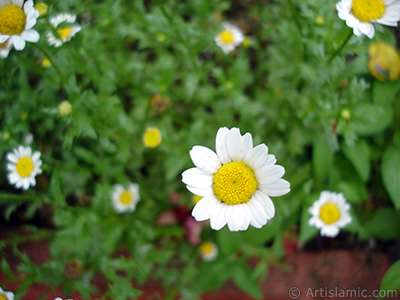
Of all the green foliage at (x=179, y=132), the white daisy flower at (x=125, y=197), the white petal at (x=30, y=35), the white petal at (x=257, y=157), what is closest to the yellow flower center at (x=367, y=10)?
the green foliage at (x=179, y=132)

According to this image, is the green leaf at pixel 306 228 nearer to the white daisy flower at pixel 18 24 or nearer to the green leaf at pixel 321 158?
the green leaf at pixel 321 158

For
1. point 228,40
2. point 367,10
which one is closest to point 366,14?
point 367,10

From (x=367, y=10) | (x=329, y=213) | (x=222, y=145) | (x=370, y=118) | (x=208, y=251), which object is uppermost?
(x=367, y=10)

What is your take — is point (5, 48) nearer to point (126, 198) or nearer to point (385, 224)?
point (126, 198)

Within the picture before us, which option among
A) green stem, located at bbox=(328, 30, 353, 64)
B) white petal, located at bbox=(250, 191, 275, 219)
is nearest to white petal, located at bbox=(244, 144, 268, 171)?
white petal, located at bbox=(250, 191, 275, 219)

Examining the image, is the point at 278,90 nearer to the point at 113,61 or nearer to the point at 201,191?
the point at 113,61

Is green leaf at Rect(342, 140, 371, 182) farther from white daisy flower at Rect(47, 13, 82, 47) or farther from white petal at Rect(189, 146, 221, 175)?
white daisy flower at Rect(47, 13, 82, 47)
